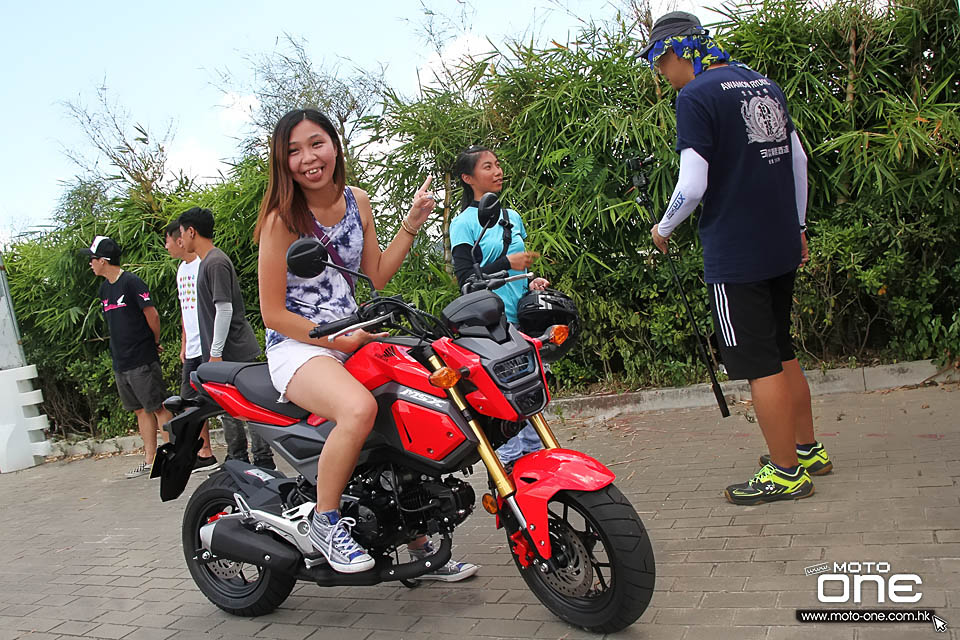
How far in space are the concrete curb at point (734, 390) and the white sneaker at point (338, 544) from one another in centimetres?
401

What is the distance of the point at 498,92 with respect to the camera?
299 inches

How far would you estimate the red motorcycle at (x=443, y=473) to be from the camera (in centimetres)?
293

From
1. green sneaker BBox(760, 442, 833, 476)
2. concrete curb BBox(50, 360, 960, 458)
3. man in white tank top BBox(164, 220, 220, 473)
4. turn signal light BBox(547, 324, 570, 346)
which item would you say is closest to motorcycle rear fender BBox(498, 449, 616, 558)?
turn signal light BBox(547, 324, 570, 346)

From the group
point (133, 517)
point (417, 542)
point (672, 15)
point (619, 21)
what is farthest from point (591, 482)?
point (619, 21)

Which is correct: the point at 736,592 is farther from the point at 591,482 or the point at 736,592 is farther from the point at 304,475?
the point at 304,475

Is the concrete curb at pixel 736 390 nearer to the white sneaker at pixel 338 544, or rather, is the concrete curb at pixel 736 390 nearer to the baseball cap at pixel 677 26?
the baseball cap at pixel 677 26

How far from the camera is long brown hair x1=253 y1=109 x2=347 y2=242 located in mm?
→ 3504

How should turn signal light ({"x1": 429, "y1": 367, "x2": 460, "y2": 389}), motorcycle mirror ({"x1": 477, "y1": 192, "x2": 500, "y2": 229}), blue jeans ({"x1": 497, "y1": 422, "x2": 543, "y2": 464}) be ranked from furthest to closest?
blue jeans ({"x1": 497, "y1": 422, "x2": 543, "y2": 464}) < motorcycle mirror ({"x1": 477, "y1": 192, "x2": 500, "y2": 229}) < turn signal light ({"x1": 429, "y1": 367, "x2": 460, "y2": 389})

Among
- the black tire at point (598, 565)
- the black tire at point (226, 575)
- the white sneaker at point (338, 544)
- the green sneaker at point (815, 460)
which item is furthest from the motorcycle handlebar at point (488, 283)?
the green sneaker at point (815, 460)

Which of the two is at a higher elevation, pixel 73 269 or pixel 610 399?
pixel 73 269

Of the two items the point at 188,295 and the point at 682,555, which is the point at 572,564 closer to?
the point at 682,555

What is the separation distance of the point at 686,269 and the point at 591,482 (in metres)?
4.17

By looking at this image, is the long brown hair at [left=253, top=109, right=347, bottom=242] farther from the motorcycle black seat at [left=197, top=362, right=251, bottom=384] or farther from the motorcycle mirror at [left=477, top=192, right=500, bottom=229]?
the motorcycle mirror at [left=477, top=192, right=500, bottom=229]

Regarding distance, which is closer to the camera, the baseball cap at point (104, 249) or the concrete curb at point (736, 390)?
the concrete curb at point (736, 390)
